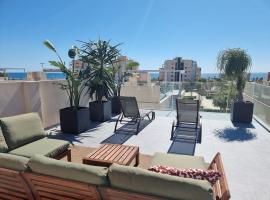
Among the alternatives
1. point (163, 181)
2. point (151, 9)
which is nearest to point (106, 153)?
point (163, 181)

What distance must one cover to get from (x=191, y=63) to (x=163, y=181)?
227ft

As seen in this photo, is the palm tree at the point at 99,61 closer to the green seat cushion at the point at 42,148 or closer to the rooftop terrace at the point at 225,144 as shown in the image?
the rooftop terrace at the point at 225,144

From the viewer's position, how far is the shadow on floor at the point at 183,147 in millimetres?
4125

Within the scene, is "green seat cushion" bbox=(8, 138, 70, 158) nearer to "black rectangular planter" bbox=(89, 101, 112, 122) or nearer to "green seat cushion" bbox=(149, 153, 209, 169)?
"green seat cushion" bbox=(149, 153, 209, 169)

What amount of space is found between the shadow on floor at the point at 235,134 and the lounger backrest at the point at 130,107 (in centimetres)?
223

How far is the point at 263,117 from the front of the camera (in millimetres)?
6336

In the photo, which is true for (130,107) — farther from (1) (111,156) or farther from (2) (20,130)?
(2) (20,130)

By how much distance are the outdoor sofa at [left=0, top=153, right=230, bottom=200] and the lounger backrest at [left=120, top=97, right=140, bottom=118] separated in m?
3.59

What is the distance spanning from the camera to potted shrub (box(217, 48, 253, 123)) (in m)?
5.91

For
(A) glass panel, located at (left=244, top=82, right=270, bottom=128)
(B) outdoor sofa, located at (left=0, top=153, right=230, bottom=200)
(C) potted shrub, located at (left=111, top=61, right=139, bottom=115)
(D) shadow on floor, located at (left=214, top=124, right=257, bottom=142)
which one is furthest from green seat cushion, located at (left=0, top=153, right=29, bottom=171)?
(A) glass panel, located at (left=244, top=82, right=270, bottom=128)

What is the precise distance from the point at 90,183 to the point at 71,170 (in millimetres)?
192

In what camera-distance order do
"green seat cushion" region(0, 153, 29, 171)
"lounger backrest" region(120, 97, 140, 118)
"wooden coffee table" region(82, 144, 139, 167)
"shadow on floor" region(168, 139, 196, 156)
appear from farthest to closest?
"lounger backrest" region(120, 97, 140, 118) < "shadow on floor" region(168, 139, 196, 156) < "wooden coffee table" region(82, 144, 139, 167) < "green seat cushion" region(0, 153, 29, 171)

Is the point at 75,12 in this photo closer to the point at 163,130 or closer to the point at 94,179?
the point at 163,130

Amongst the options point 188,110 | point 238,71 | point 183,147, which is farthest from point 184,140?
point 238,71
